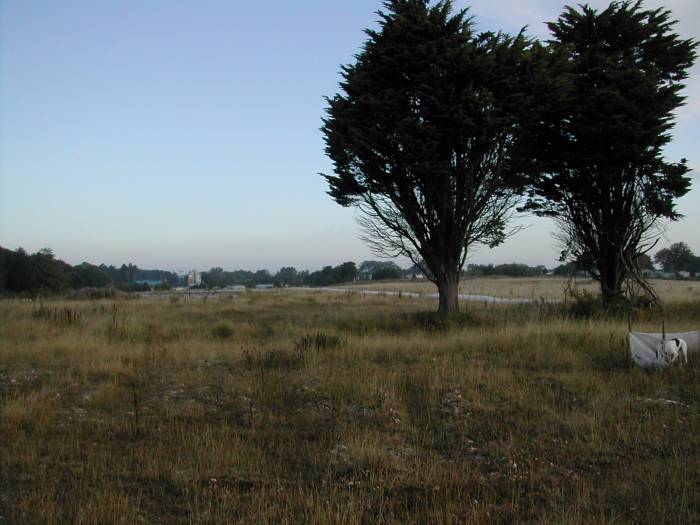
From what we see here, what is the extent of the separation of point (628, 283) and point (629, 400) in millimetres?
14787

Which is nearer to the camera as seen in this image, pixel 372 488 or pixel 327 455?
pixel 372 488

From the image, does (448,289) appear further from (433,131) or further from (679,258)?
(679,258)

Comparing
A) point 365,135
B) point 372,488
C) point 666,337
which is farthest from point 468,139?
point 372,488

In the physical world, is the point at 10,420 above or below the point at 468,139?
below

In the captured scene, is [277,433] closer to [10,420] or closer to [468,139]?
[10,420]

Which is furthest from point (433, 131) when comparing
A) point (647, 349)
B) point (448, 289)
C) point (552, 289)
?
point (552, 289)

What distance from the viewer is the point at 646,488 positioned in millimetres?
4090

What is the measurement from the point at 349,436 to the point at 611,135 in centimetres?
1564

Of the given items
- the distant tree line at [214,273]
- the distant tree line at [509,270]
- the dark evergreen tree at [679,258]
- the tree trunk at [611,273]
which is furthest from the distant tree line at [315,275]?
the tree trunk at [611,273]

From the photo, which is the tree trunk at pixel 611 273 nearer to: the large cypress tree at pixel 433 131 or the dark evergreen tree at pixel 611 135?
the dark evergreen tree at pixel 611 135

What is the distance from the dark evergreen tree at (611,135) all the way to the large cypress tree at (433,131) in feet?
5.87

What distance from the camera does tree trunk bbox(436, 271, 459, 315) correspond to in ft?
57.2

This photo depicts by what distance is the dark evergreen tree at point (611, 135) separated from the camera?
56.3 feet

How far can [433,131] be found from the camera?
15.0 meters
